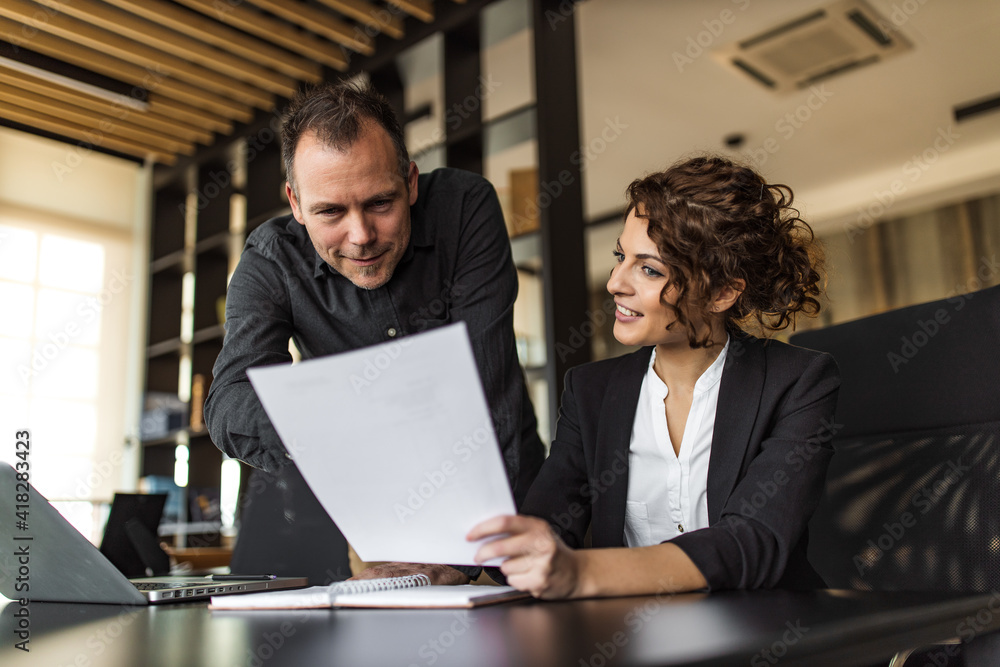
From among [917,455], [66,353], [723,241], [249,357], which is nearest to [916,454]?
[917,455]

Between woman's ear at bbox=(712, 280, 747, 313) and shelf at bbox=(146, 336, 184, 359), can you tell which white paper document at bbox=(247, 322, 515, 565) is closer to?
woman's ear at bbox=(712, 280, 747, 313)

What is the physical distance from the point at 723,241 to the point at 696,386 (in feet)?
0.80

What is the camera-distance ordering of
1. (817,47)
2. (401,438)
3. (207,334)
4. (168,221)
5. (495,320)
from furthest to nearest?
(168,221), (207,334), (817,47), (495,320), (401,438)

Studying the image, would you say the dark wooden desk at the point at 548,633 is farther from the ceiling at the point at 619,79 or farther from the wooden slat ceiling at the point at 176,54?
the wooden slat ceiling at the point at 176,54

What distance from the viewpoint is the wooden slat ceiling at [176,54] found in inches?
142

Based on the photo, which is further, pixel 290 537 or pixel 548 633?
pixel 290 537

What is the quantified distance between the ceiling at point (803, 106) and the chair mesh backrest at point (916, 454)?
8.97 ft

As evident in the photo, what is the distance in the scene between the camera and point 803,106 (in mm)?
4832

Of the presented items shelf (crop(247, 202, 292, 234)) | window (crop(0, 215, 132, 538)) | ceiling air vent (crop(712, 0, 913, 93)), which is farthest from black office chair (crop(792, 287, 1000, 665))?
window (crop(0, 215, 132, 538))

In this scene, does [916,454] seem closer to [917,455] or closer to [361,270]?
[917,455]

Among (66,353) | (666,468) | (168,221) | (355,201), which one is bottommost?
(666,468)

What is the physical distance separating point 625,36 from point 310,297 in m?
2.99

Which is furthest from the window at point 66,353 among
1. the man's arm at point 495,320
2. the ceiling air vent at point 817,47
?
the ceiling air vent at point 817,47

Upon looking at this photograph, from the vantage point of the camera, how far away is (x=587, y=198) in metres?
6.36
